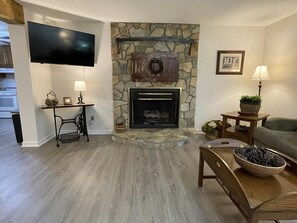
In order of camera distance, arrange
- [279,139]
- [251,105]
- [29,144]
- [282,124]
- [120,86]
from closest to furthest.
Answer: [279,139]
[282,124]
[251,105]
[29,144]
[120,86]

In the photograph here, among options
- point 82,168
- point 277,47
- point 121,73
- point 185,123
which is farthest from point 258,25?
point 82,168

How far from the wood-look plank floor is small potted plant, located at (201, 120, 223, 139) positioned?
763mm

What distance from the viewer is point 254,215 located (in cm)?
113

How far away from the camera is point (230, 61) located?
3.88m

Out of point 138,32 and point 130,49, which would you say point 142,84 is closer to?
point 130,49

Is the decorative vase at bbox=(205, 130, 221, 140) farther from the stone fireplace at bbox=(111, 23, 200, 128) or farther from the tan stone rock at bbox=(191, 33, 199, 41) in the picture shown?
the tan stone rock at bbox=(191, 33, 199, 41)

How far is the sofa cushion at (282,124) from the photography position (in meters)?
2.70

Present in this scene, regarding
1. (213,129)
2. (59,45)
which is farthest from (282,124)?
(59,45)

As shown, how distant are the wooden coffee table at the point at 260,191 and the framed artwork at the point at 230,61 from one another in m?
2.52

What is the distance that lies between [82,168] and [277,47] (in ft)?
13.2

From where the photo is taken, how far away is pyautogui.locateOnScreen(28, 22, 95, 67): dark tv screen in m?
2.85

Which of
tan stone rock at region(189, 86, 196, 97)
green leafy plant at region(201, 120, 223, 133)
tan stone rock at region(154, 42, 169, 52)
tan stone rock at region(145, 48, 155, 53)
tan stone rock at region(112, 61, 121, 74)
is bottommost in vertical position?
green leafy plant at region(201, 120, 223, 133)

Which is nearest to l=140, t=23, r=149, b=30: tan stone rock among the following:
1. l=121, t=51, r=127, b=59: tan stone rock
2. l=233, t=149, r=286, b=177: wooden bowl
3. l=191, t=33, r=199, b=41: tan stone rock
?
l=121, t=51, r=127, b=59: tan stone rock

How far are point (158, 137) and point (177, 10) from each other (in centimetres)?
220
